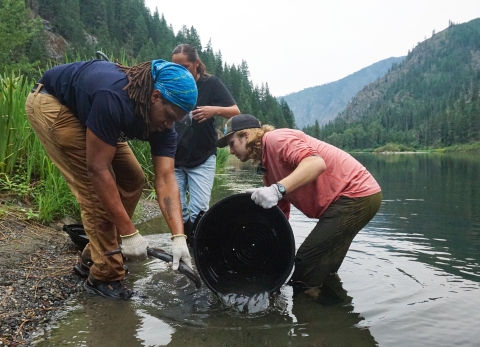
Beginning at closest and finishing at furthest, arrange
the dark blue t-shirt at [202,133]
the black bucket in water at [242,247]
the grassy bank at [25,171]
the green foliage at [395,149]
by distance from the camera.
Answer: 1. the black bucket in water at [242,247]
2. the dark blue t-shirt at [202,133]
3. the grassy bank at [25,171]
4. the green foliage at [395,149]

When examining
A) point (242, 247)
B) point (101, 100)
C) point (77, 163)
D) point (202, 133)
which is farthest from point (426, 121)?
point (101, 100)

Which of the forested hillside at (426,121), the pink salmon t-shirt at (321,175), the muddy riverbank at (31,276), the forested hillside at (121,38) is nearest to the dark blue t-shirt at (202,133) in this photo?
the pink salmon t-shirt at (321,175)

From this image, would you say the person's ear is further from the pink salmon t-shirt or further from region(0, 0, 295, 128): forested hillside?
region(0, 0, 295, 128): forested hillside

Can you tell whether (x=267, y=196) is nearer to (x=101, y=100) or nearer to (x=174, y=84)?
(x=174, y=84)

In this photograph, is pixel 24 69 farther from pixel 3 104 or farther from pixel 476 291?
pixel 476 291

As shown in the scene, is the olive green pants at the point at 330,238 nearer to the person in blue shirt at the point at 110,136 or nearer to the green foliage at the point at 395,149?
the person in blue shirt at the point at 110,136

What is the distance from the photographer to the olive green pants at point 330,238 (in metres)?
3.24

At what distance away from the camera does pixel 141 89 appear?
252 centimetres

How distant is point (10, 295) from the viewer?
272 cm

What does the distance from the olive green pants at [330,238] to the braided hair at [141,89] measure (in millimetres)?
1534

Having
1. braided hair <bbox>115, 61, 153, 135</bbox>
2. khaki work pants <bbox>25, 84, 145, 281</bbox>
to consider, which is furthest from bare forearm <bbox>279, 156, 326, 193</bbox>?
khaki work pants <bbox>25, 84, 145, 281</bbox>

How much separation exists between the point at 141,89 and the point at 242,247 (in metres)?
1.48

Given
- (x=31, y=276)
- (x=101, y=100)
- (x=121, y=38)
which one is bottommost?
(x=31, y=276)

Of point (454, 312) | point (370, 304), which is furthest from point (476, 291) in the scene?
point (370, 304)
